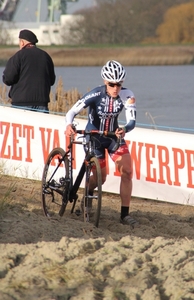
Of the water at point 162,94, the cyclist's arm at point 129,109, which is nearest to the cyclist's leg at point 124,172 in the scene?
the cyclist's arm at point 129,109

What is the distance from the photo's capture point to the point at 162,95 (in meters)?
33.9

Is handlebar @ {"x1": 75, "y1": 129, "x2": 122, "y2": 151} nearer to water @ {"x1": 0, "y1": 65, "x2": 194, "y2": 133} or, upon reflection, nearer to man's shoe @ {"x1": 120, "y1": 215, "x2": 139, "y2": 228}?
man's shoe @ {"x1": 120, "y1": 215, "x2": 139, "y2": 228}

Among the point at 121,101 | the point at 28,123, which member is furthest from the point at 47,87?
the point at 121,101

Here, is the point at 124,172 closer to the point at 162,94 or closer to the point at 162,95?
the point at 162,95

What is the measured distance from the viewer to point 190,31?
73688 millimetres

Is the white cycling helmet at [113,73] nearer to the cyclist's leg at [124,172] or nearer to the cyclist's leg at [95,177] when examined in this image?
the cyclist's leg at [124,172]

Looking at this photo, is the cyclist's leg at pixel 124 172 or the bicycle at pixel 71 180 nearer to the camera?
the bicycle at pixel 71 180

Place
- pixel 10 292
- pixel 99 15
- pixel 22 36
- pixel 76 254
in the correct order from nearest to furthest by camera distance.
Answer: pixel 10 292
pixel 76 254
pixel 22 36
pixel 99 15

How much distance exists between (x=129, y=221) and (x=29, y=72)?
3217 mm

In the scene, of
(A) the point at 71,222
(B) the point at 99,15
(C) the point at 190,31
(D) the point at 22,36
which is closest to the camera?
(A) the point at 71,222

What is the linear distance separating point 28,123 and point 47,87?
60 centimetres

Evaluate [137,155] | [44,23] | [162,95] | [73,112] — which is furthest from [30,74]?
[44,23]

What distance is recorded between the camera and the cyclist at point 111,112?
912 centimetres

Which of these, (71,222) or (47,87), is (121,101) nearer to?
(71,222)
